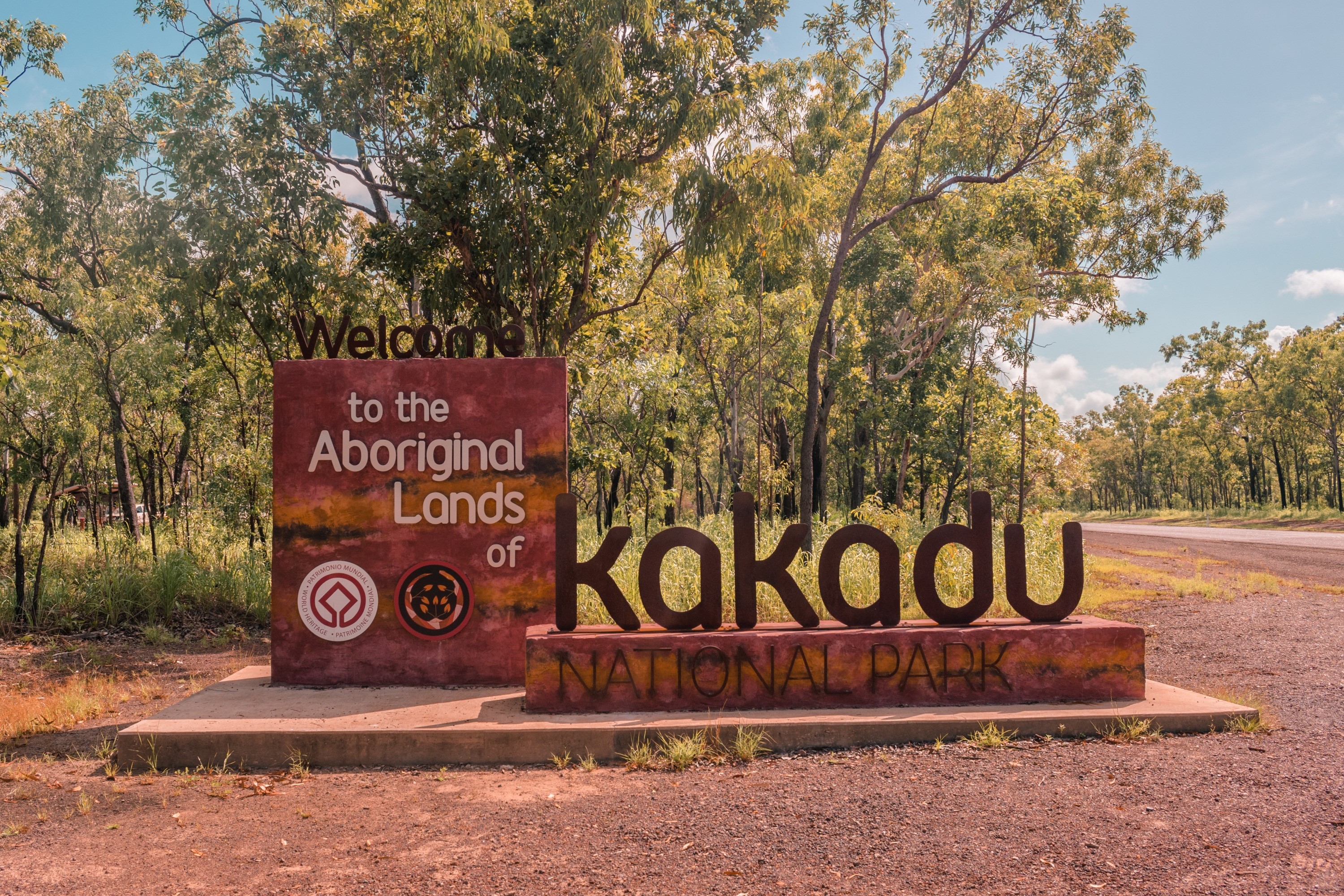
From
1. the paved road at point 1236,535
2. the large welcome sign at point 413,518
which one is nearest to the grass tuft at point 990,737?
the large welcome sign at point 413,518

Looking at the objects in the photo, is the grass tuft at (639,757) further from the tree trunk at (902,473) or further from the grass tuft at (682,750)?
the tree trunk at (902,473)

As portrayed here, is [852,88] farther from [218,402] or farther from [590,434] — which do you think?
[218,402]

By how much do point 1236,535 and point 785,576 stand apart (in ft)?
95.5

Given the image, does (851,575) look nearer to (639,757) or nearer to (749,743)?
(749,743)

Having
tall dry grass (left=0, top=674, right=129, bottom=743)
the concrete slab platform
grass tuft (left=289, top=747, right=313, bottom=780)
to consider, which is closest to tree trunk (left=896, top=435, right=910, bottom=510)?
the concrete slab platform

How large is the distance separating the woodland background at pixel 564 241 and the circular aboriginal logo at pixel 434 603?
301cm

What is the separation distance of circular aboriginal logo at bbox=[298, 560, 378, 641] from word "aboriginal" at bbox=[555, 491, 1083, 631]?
194cm

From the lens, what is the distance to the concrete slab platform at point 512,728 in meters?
6.03

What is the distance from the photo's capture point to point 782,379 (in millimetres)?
25922

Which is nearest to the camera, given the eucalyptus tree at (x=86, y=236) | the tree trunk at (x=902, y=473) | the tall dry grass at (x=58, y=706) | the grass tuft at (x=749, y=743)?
the grass tuft at (x=749, y=743)

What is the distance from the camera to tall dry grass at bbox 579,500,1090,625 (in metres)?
10.8

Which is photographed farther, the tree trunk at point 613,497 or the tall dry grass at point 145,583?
the tree trunk at point 613,497

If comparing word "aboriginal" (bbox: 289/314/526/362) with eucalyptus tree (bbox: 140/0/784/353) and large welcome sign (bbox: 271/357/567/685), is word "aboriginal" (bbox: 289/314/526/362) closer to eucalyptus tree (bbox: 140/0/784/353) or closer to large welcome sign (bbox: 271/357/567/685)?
large welcome sign (bbox: 271/357/567/685)

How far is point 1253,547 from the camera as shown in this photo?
77.0 ft
